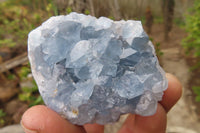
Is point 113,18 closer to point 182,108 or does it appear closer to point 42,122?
point 42,122

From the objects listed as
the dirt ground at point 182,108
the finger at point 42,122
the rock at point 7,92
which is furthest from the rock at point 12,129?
the finger at point 42,122

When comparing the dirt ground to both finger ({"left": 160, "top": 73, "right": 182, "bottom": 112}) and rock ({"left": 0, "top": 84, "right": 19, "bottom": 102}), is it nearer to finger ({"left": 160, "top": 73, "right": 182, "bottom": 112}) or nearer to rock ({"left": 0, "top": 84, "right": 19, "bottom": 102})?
finger ({"left": 160, "top": 73, "right": 182, "bottom": 112})

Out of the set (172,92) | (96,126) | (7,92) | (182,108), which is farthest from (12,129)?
(182,108)

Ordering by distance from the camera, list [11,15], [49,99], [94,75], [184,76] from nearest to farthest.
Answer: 1. [94,75]
2. [49,99]
3. [184,76]
4. [11,15]

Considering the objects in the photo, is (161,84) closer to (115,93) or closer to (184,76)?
(115,93)

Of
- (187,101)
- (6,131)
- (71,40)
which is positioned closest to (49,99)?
(71,40)

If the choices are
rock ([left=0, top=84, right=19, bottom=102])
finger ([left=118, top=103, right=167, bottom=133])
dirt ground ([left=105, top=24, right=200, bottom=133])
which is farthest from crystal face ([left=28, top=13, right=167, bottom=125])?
rock ([left=0, top=84, right=19, bottom=102])
